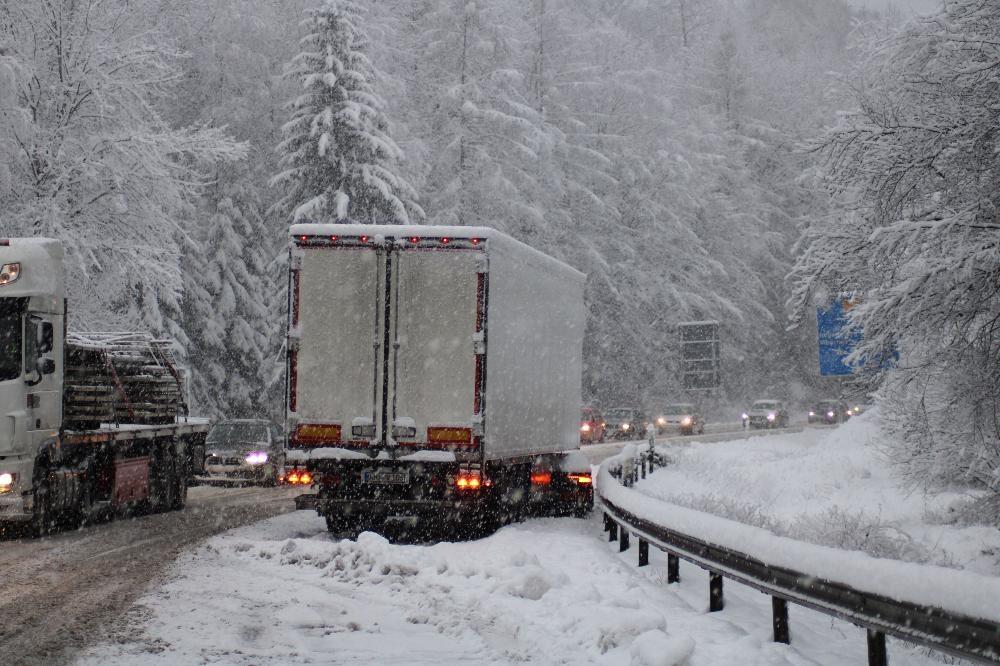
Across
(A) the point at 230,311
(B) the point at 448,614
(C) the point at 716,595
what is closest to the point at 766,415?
(A) the point at 230,311

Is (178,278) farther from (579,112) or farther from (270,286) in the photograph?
(579,112)

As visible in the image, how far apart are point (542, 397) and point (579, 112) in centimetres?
3948

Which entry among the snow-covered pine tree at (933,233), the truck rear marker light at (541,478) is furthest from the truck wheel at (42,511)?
the snow-covered pine tree at (933,233)

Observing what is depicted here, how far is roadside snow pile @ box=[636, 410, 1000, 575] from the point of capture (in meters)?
14.6

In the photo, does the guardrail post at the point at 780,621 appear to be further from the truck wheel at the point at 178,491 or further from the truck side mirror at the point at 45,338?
the truck wheel at the point at 178,491

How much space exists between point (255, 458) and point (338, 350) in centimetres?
1065

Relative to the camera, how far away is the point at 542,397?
636 inches

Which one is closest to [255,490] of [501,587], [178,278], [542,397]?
[178,278]

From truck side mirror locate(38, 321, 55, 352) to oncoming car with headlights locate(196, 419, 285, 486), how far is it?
9.03m

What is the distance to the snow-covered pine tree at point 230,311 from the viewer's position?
115ft

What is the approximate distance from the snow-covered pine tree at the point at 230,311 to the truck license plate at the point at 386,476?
2213 centimetres

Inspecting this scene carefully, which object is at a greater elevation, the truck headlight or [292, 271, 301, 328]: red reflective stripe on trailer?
the truck headlight

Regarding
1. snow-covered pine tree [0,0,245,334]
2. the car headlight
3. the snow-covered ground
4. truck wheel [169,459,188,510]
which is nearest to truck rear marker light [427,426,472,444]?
the snow-covered ground

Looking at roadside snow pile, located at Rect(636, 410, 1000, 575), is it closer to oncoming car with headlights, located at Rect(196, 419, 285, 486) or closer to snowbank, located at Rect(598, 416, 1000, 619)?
snowbank, located at Rect(598, 416, 1000, 619)
